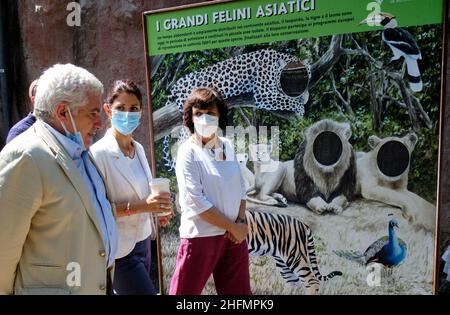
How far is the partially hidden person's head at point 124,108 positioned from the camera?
10.9 ft

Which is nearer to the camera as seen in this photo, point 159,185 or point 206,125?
point 159,185

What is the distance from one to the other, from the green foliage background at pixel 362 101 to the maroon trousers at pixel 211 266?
3.91 ft

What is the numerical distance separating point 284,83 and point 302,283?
1.65m

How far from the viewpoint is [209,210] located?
3.13 m

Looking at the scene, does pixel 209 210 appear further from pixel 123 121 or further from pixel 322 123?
pixel 322 123

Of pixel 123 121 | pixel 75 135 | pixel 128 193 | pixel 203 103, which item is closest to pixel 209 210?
pixel 128 193

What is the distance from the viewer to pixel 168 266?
463 centimetres

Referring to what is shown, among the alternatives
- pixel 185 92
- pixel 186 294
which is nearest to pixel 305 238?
pixel 186 294

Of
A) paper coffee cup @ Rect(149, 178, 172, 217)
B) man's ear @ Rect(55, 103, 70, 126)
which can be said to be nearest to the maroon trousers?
paper coffee cup @ Rect(149, 178, 172, 217)

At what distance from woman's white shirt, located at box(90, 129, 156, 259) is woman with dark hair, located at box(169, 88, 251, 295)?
0.27 meters

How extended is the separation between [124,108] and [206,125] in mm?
553

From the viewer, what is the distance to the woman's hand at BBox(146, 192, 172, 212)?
3037 millimetres
